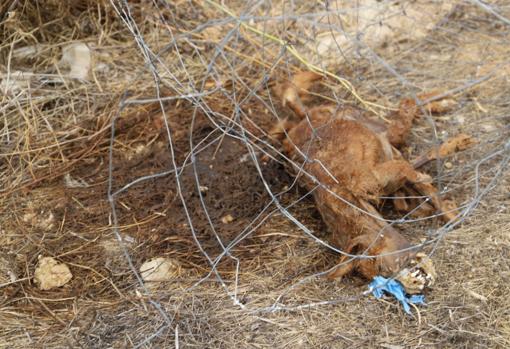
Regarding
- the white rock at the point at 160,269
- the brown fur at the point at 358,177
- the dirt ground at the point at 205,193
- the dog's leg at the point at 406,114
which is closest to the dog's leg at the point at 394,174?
the brown fur at the point at 358,177

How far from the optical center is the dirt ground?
2625mm

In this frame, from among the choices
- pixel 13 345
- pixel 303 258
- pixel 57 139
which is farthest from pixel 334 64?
pixel 13 345

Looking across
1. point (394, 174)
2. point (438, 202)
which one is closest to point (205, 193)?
point (394, 174)

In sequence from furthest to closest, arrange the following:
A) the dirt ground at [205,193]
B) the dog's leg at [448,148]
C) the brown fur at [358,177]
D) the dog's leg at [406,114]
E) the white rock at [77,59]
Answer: the white rock at [77,59] < the dog's leg at [406,114] < the dog's leg at [448,148] < the brown fur at [358,177] < the dirt ground at [205,193]

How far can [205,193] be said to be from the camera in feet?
11.1

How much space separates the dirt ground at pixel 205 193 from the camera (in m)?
2.62

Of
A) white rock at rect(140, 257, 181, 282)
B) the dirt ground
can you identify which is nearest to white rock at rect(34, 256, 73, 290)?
the dirt ground

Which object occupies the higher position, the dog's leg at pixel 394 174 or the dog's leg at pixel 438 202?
the dog's leg at pixel 394 174

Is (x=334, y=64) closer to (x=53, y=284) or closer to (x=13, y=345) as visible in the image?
(x=53, y=284)

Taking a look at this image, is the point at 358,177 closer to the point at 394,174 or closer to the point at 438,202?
the point at 394,174

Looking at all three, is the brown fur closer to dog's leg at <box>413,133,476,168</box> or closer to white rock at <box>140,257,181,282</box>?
dog's leg at <box>413,133,476,168</box>

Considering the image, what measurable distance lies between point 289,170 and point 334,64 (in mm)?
1062

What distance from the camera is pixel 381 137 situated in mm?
3293

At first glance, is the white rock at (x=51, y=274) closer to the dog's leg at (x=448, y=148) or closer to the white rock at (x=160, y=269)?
the white rock at (x=160, y=269)
